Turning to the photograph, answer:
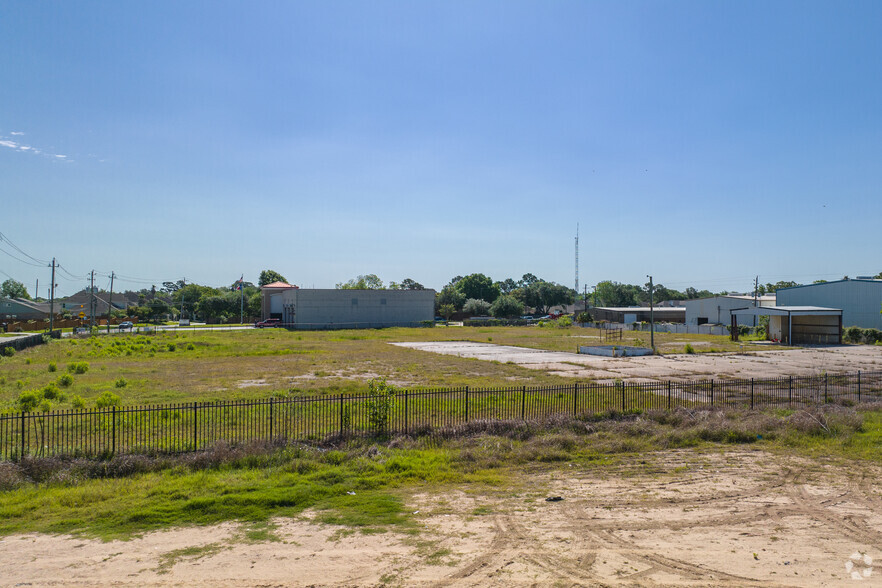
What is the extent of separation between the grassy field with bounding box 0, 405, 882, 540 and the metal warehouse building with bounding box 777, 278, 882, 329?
56041mm

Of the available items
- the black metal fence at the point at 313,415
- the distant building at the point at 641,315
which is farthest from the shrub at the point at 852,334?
the distant building at the point at 641,315

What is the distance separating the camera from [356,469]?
13266 millimetres

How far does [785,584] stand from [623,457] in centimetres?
743

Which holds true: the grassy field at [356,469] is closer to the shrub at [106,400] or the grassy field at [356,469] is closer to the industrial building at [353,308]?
the shrub at [106,400]

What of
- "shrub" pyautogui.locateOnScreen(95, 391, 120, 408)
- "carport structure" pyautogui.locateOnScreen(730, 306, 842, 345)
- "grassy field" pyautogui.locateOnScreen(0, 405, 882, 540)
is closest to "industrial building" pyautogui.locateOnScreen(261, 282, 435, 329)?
"carport structure" pyautogui.locateOnScreen(730, 306, 842, 345)

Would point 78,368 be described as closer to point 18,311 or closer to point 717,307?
point 717,307

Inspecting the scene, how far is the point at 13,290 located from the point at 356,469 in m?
206

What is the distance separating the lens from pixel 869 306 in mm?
63219

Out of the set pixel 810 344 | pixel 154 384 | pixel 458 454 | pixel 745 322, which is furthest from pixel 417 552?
pixel 745 322

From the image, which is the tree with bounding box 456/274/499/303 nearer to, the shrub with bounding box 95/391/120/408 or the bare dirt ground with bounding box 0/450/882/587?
the shrub with bounding box 95/391/120/408

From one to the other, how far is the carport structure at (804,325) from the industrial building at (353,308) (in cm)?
6128

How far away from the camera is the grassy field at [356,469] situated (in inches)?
411

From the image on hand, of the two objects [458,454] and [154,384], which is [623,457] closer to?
[458,454]

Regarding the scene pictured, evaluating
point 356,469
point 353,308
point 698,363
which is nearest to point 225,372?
point 356,469
